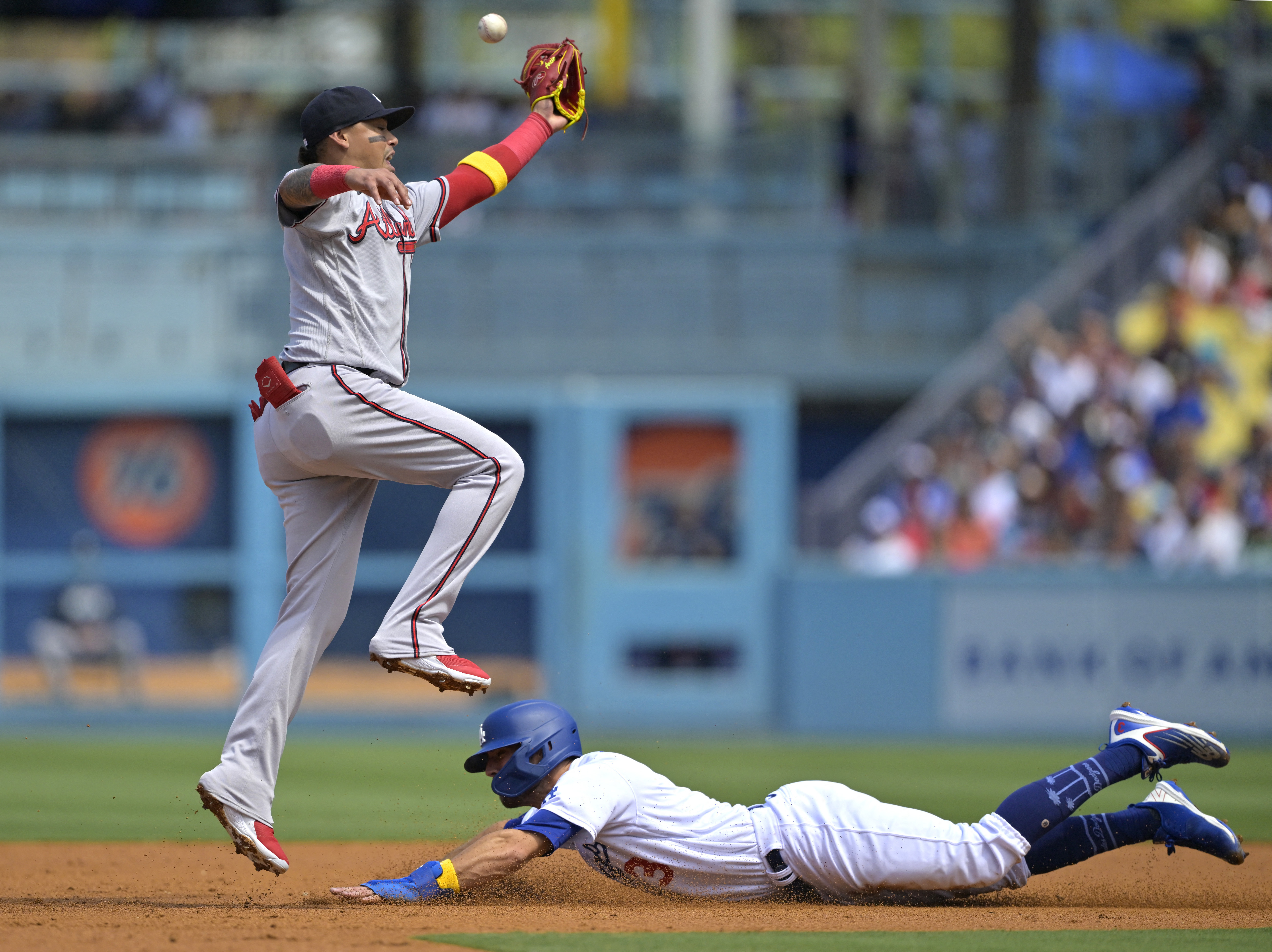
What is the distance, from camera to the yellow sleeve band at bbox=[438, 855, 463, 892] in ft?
16.6

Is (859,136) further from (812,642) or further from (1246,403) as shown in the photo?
(812,642)

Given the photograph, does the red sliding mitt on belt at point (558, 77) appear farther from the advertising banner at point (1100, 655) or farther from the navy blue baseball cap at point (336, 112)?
the advertising banner at point (1100, 655)

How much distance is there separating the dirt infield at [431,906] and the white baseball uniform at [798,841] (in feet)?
0.38

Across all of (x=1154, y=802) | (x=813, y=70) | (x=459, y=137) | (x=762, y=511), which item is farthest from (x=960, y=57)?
(x=1154, y=802)

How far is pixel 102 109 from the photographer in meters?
17.6

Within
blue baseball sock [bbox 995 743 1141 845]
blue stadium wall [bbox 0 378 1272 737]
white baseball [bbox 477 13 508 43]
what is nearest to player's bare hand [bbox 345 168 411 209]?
white baseball [bbox 477 13 508 43]

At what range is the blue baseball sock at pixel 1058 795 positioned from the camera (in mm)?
5180

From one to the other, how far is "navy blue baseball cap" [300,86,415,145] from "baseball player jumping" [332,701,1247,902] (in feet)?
5.93

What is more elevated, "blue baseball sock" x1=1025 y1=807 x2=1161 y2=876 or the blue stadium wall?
"blue baseball sock" x1=1025 y1=807 x2=1161 y2=876

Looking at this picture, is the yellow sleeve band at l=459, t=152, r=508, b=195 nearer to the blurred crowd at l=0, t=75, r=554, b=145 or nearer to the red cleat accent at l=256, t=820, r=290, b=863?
the red cleat accent at l=256, t=820, r=290, b=863

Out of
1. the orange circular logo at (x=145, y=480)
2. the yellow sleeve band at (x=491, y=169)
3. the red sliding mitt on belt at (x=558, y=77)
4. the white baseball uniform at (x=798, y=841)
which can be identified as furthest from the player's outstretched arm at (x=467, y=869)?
the orange circular logo at (x=145, y=480)

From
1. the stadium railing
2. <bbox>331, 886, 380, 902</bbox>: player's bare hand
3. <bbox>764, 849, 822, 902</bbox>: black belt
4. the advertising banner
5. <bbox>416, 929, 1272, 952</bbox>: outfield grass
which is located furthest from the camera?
the stadium railing

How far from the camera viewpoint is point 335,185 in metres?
4.73

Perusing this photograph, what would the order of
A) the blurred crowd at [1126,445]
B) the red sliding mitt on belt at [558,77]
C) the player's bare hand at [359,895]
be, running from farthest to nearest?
1. the blurred crowd at [1126,445]
2. the red sliding mitt on belt at [558,77]
3. the player's bare hand at [359,895]
